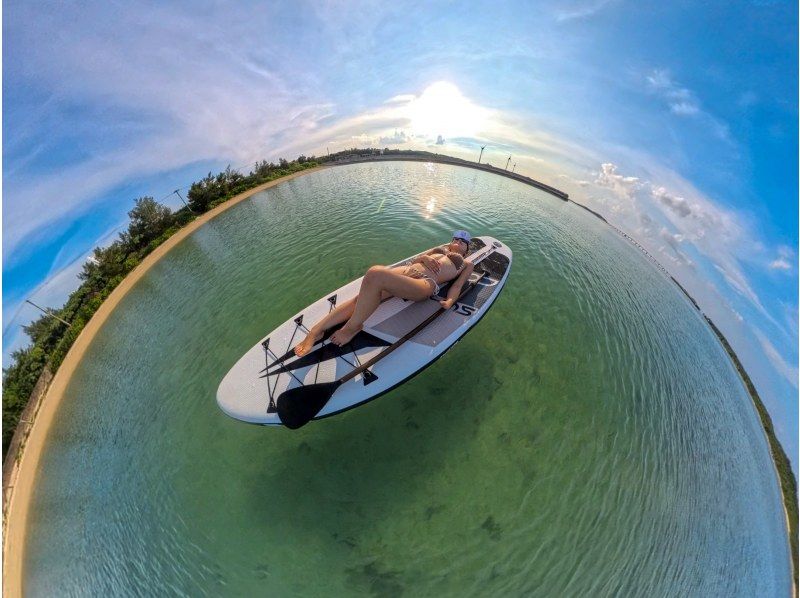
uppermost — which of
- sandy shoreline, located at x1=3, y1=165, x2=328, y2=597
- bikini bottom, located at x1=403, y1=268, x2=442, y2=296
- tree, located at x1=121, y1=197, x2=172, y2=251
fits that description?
tree, located at x1=121, y1=197, x2=172, y2=251

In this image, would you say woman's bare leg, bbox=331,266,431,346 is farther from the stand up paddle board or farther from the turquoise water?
the turquoise water

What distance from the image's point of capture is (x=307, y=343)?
18.5 ft

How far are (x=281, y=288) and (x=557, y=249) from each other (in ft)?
50.4

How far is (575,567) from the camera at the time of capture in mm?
4742

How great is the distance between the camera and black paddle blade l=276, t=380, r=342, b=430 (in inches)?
186

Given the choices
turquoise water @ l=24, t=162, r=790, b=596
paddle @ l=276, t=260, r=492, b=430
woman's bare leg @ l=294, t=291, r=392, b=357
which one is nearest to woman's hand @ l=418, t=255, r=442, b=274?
woman's bare leg @ l=294, t=291, r=392, b=357

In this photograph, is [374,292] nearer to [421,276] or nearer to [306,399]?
[421,276]

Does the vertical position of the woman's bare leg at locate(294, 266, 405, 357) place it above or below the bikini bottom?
below

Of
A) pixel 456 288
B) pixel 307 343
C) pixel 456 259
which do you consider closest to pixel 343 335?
pixel 307 343

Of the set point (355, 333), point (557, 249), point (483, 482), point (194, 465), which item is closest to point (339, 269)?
point (355, 333)

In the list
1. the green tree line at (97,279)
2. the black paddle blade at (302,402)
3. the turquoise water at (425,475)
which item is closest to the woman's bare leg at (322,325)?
the black paddle blade at (302,402)

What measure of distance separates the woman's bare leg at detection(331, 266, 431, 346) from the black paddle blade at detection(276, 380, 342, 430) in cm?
105

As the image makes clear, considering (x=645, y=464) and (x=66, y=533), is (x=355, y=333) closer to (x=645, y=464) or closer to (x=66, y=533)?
Answer: (x=66, y=533)

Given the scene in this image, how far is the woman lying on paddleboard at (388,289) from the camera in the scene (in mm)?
5344
